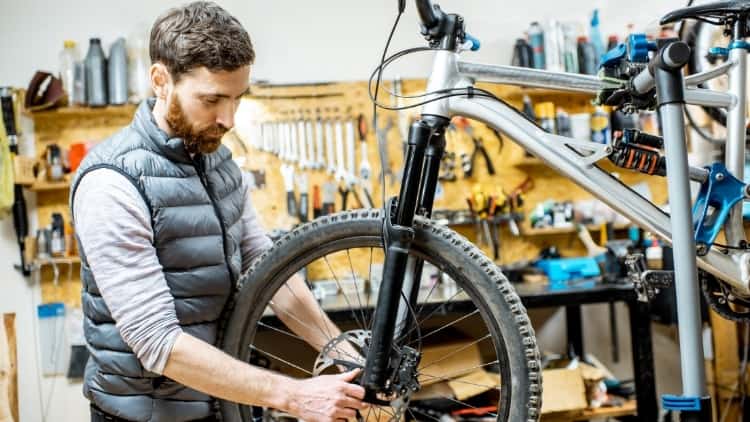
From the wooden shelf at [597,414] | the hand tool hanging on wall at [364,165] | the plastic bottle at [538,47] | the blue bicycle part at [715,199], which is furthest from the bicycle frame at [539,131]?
the plastic bottle at [538,47]

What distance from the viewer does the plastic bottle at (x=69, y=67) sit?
2.79m

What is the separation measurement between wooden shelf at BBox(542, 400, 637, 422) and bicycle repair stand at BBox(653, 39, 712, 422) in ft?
5.69

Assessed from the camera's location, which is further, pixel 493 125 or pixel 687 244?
pixel 493 125

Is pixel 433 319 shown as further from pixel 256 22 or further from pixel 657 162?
pixel 657 162

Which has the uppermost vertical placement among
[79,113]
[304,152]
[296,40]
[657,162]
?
[296,40]

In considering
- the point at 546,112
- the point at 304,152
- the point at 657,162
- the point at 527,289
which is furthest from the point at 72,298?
the point at 657,162

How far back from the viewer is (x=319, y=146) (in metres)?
3.00

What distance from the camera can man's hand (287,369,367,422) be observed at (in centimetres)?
100

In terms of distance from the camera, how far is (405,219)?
3.32 ft

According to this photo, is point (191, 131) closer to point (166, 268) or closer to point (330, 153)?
point (166, 268)

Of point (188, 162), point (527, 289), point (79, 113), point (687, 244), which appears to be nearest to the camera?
point (687, 244)

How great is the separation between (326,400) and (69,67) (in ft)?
7.90

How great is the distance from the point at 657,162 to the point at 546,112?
78.1 inches

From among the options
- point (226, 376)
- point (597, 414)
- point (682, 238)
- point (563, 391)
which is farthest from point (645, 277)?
point (597, 414)
